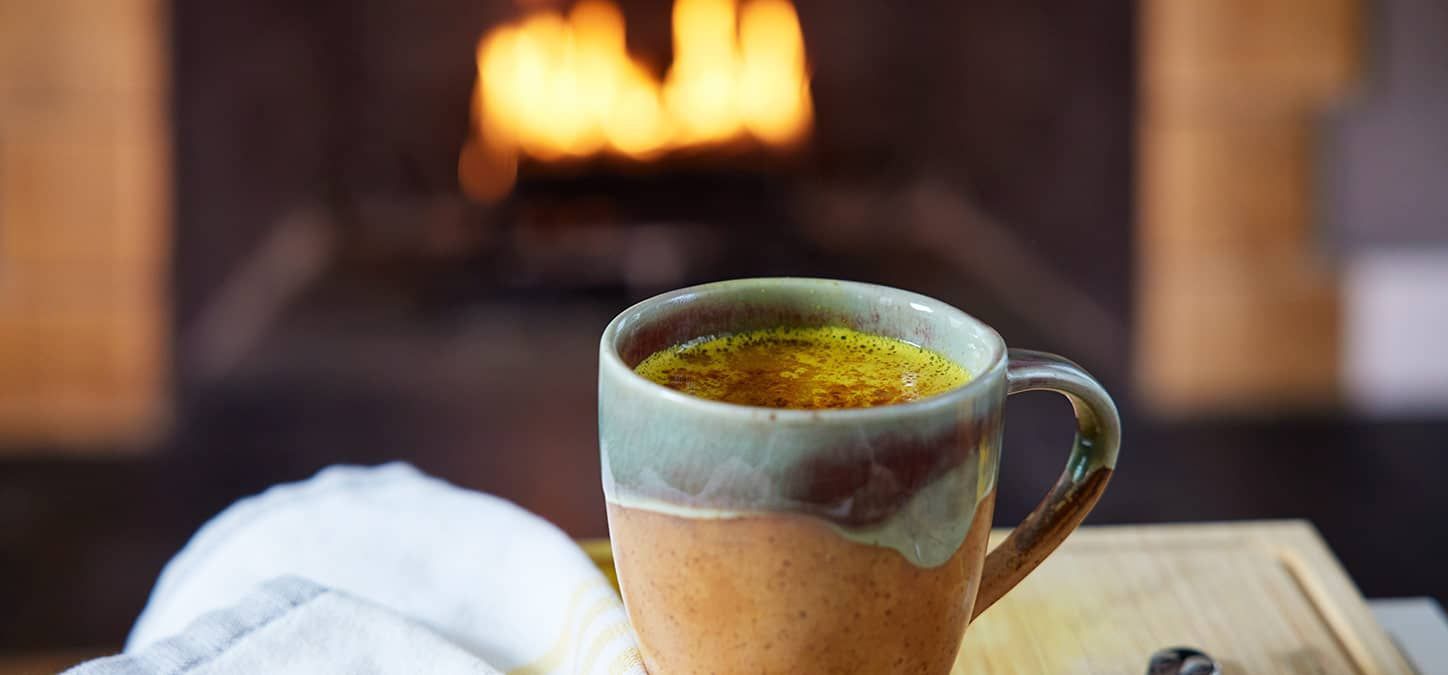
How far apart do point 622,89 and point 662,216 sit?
17 cm

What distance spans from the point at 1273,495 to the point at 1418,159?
2.08 feet

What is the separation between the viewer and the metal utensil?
1.71 feet

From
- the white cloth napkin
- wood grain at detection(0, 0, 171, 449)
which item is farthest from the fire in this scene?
the white cloth napkin

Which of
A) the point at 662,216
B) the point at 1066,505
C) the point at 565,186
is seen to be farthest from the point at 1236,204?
the point at 1066,505

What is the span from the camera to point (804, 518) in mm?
397

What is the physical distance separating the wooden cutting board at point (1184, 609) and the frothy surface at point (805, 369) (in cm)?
13

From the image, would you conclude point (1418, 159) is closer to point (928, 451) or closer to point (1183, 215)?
point (1183, 215)

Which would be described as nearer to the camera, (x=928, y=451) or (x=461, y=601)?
(x=928, y=451)

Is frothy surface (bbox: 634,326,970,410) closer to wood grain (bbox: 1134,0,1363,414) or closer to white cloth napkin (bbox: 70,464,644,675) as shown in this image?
white cloth napkin (bbox: 70,464,644,675)

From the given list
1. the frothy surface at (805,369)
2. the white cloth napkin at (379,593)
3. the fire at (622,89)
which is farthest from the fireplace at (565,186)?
the frothy surface at (805,369)

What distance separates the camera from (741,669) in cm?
42

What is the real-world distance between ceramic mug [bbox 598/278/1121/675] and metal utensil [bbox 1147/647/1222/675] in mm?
102

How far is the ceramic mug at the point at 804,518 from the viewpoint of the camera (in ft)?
1.30

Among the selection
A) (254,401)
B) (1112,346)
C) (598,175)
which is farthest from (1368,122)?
(254,401)
